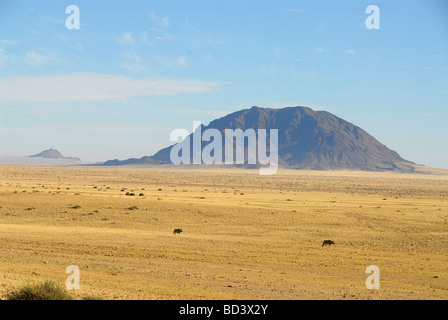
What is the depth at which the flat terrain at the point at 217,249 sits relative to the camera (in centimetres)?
1462

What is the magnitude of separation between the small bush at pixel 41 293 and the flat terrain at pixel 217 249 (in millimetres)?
920

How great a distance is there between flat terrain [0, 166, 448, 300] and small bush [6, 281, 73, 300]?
3.02 ft

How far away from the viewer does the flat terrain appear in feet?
48.0

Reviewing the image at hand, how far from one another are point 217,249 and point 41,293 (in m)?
12.9

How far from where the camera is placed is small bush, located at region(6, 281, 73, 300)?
10.9m

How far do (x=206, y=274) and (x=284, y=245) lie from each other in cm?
909

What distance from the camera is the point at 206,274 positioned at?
16938 mm

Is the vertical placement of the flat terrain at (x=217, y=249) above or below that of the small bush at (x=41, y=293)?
below

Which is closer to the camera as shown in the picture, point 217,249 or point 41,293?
point 41,293

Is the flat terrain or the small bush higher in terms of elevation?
the small bush

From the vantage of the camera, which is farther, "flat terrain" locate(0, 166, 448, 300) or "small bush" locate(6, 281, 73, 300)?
"flat terrain" locate(0, 166, 448, 300)

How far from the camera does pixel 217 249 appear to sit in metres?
23.2

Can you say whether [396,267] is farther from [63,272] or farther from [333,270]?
[63,272]
